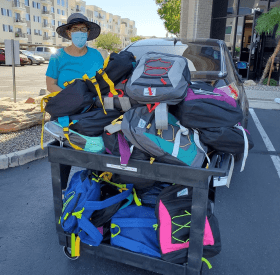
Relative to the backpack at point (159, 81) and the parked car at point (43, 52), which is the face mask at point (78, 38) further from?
the parked car at point (43, 52)

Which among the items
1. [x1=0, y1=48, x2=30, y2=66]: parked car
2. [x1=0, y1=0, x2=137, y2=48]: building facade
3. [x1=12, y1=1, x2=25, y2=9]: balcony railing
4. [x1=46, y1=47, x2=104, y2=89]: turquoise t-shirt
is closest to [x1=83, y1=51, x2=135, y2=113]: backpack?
[x1=46, y1=47, x2=104, y2=89]: turquoise t-shirt

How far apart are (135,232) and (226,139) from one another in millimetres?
1037

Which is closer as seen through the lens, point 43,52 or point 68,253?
point 68,253

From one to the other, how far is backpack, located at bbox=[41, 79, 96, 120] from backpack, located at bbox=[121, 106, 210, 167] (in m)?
0.37

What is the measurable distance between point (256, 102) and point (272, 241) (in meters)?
7.75

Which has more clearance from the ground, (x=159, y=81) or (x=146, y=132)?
(x=159, y=81)

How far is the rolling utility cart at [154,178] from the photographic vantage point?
1.89 meters

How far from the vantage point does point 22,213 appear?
10.5ft

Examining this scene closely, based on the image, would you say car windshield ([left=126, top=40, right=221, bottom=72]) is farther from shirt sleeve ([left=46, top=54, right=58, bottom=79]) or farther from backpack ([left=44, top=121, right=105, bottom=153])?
backpack ([left=44, top=121, right=105, bottom=153])

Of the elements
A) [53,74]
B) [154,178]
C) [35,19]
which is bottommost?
[154,178]

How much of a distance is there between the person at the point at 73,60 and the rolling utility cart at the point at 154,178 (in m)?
1.03

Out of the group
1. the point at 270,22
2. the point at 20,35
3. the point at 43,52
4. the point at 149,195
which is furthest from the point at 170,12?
the point at 20,35

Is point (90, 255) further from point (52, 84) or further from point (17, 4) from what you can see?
point (17, 4)

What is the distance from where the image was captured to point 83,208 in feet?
7.18
